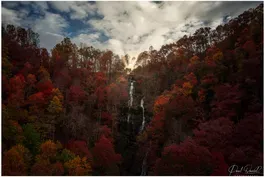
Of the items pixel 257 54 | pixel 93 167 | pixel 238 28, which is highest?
pixel 238 28

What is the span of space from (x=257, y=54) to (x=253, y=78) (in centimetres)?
201

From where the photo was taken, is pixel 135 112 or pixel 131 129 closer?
pixel 131 129

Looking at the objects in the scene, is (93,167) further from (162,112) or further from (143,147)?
(162,112)

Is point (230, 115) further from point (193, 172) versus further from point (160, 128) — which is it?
point (160, 128)

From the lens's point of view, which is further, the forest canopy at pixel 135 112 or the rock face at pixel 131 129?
the rock face at pixel 131 129

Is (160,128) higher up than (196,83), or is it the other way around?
(196,83)

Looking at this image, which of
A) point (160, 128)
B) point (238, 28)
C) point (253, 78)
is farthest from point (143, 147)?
point (238, 28)

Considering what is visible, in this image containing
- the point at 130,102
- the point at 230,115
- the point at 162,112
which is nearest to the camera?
the point at 230,115

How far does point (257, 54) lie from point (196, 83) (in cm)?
894

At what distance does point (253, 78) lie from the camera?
13227mm

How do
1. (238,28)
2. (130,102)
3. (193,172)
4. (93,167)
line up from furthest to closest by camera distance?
(130,102), (238,28), (93,167), (193,172)

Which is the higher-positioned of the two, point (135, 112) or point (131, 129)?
point (135, 112)

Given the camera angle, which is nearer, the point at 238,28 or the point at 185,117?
the point at 185,117

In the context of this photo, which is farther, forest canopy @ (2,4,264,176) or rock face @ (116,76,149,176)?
rock face @ (116,76,149,176)
